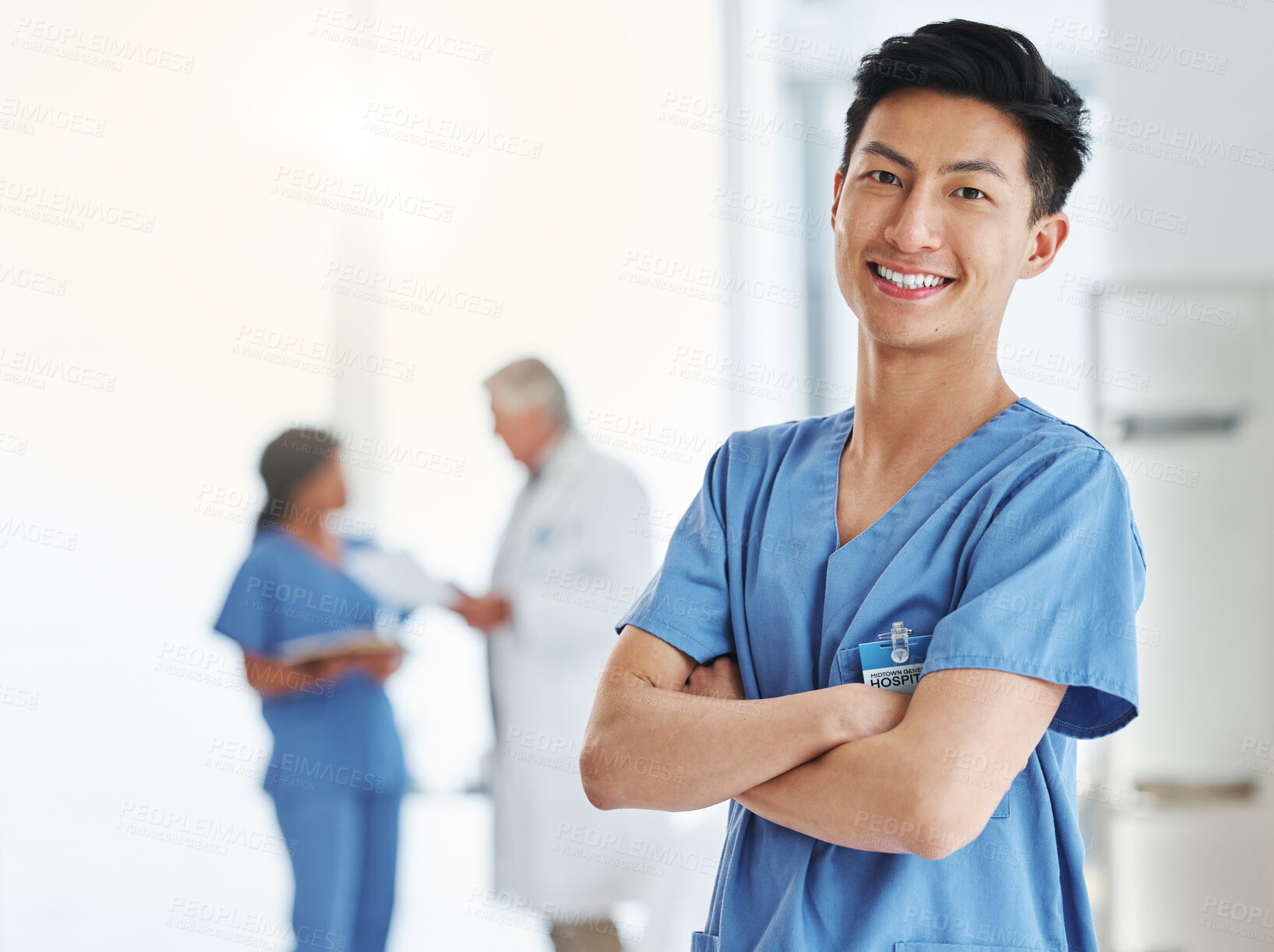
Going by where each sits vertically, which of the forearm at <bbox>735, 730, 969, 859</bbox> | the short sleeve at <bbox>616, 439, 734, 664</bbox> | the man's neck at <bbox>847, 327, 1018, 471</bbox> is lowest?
the forearm at <bbox>735, 730, 969, 859</bbox>

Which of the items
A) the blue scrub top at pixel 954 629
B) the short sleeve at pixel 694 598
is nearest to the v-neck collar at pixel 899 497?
the blue scrub top at pixel 954 629

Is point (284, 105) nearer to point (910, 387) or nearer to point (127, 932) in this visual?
point (127, 932)

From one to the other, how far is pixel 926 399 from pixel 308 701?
1.72m

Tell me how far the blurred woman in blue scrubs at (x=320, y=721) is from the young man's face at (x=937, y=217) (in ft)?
5.49

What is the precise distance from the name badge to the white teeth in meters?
0.28

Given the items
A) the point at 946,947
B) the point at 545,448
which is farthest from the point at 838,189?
the point at 545,448

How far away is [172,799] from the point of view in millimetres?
2553

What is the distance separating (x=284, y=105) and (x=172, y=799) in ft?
5.74

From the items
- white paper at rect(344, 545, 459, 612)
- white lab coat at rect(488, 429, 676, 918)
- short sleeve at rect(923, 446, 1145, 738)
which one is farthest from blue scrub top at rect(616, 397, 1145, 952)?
white paper at rect(344, 545, 459, 612)

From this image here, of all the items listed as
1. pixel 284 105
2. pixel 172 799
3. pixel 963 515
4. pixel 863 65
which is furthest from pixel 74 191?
pixel 963 515

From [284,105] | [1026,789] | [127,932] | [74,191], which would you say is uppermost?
[284,105]

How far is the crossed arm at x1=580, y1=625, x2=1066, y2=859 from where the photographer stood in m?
0.75

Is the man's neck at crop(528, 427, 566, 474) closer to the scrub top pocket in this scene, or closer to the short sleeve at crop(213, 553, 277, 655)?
the short sleeve at crop(213, 553, 277, 655)

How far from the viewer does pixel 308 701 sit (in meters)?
2.24
